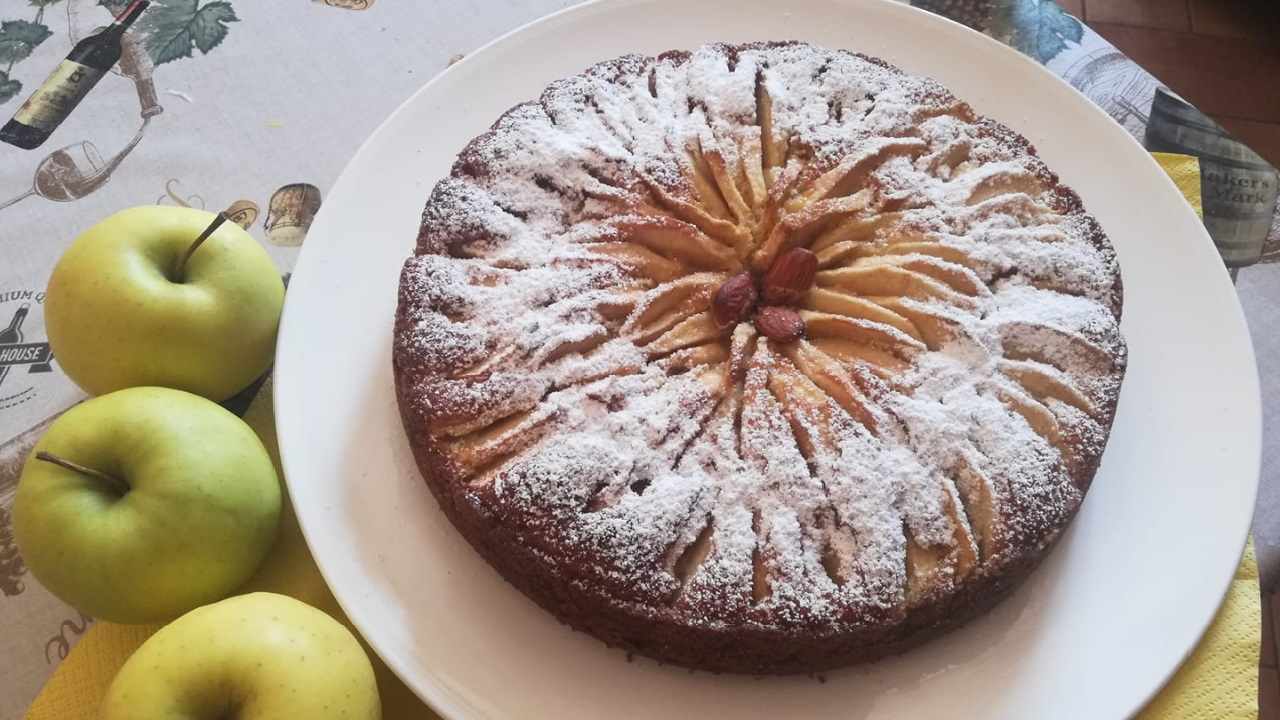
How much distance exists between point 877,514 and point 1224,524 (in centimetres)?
55

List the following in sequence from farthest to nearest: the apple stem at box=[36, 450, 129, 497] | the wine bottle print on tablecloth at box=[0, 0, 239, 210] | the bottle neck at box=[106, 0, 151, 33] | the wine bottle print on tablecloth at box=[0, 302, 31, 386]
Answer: the bottle neck at box=[106, 0, 151, 33] → the wine bottle print on tablecloth at box=[0, 0, 239, 210] → the wine bottle print on tablecloth at box=[0, 302, 31, 386] → the apple stem at box=[36, 450, 129, 497]

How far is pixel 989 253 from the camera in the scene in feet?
5.00

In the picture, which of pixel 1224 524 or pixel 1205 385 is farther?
pixel 1205 385

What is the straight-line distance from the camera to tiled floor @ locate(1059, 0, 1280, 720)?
3226 mm

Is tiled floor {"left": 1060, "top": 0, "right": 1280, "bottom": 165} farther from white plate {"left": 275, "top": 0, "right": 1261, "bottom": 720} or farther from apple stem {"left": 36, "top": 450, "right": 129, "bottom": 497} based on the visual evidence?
apple stem {"left": 36, "top": 450, "right": 129, "bottom": 497}

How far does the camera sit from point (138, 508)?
134 cm

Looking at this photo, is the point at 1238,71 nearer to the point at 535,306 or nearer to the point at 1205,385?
the point at 1205,385

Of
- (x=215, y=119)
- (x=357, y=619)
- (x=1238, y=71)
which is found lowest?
(x=357, y=619)

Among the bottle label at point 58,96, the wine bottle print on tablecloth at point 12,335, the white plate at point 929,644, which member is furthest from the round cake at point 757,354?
the bottle label at point 58,96

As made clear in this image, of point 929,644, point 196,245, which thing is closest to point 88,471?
point 196,245

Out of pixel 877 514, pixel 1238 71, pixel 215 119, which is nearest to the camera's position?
pixel 877 514

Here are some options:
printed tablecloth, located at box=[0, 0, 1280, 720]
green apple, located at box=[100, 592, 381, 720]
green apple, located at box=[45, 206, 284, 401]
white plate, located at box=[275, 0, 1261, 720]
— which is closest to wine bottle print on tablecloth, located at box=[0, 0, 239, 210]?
printed tablecloth, located at box=[0, 0, 1280, 720]

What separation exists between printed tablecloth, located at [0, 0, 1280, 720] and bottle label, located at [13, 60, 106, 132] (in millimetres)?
27

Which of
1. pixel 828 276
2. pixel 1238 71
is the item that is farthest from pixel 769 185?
pixel 1238 71
